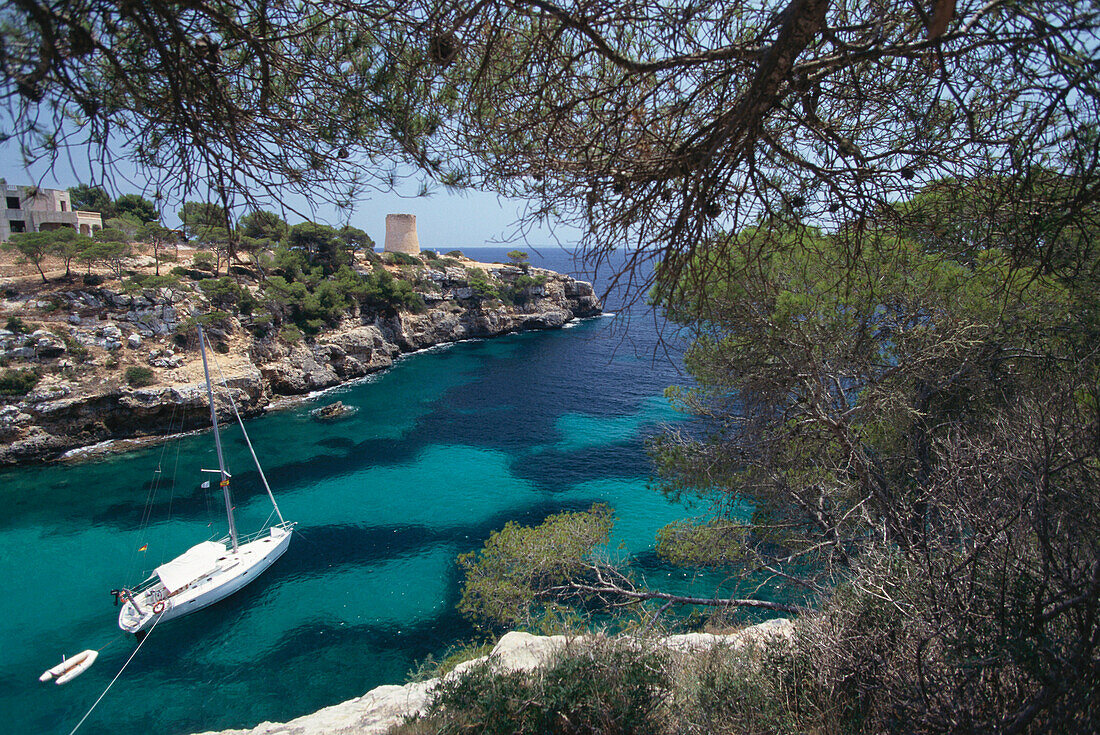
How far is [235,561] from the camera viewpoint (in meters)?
10.6

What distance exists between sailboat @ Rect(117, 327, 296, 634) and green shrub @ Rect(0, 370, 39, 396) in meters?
9.19

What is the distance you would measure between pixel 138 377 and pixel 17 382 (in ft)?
9.04

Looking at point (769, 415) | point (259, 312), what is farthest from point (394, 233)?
point (769, 415)

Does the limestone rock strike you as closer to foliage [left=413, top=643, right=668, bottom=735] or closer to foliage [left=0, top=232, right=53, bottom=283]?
foliage [left=0, top=232, right=53, bottom=283]

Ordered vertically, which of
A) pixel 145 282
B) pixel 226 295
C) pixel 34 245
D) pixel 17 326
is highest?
pixel 34 245

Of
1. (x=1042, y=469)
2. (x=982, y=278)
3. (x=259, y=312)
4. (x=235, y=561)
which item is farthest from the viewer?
(x=259, y=312)

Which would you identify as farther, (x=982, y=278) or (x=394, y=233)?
(x=394, y=233)

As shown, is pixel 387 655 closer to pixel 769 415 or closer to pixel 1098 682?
pixel 769 415

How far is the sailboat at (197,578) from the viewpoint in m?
9.28

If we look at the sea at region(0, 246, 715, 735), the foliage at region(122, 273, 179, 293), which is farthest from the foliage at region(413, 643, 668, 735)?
the foliage at region(122, 273, 179, 293)

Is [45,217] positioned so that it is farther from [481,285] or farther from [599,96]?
[599,96]

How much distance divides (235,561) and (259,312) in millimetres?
13851

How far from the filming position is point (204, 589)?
974 cm

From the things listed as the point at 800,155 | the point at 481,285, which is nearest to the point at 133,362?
the point at 481,285
